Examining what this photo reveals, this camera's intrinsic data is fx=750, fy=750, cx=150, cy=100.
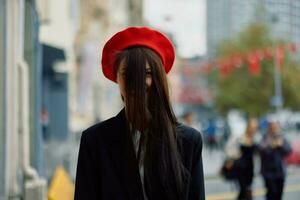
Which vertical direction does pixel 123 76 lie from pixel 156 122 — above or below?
above

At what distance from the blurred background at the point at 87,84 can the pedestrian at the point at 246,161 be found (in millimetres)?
939

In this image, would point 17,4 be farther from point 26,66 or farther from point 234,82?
point 234,82

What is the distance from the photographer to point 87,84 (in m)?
36.6

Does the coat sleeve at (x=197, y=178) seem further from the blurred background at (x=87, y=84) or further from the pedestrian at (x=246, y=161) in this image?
the pedestrian at (x=246, y=161)

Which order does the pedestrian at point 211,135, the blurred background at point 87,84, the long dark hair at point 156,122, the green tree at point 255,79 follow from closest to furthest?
the long dark hair at point 156,122, the blurred background at point 87,84, the pedestrian at point 211,135, the green tree at point 255,79

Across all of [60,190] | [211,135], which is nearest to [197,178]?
[60,190]

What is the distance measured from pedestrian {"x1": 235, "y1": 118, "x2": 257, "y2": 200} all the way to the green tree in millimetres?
40481

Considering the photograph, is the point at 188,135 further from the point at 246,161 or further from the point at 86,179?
the point at 246,161

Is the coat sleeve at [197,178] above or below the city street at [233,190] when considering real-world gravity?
above

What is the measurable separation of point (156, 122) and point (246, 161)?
9135 millimetres

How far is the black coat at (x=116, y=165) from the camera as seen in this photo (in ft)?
8.79

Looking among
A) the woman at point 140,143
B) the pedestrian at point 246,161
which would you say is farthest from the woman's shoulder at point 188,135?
the pedestrian at point 246,161

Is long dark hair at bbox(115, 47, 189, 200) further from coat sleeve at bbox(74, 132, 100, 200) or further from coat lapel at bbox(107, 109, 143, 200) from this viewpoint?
coat sleeve at bbox(74, 132, 100, 200)

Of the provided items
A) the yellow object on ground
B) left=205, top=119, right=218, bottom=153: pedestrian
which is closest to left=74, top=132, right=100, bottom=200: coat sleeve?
the yellow object on ground
